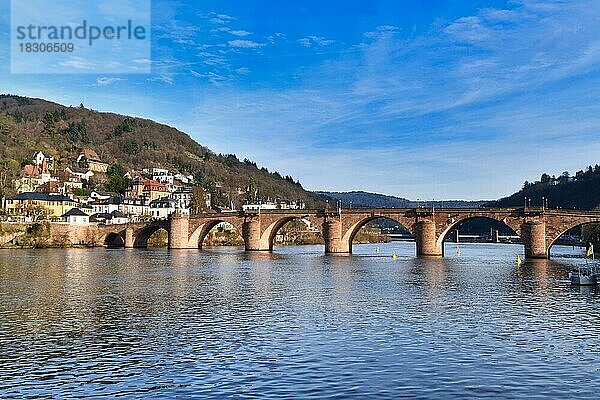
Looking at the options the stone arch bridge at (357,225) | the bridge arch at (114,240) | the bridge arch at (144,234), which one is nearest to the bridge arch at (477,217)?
the stone arch bridge at (357,225)

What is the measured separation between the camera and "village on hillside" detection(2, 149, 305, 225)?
125m

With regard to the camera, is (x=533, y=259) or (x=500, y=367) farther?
(x=533, y=259)

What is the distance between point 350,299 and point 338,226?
56.0 m

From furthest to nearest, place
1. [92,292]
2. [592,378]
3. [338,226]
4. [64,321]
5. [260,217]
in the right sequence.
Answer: [260,217] → [338,226] → [92,292] → [64,321] → [592,378]

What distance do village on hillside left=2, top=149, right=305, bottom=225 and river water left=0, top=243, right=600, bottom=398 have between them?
76.9 meters

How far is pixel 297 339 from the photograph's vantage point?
26.0 m

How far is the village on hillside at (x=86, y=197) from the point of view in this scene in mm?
125125

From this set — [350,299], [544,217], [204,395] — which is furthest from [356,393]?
[544,217]

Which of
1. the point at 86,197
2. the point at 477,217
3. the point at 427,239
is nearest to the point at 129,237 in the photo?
the point at 86,197

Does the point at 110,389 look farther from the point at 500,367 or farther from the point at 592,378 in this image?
the point at 592,378

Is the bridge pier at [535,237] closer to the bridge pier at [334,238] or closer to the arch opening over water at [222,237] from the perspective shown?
the bridge pier at [334,238]

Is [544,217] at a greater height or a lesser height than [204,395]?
greater

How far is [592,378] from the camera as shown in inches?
787

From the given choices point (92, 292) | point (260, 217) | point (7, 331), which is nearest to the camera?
point (7, 331)
